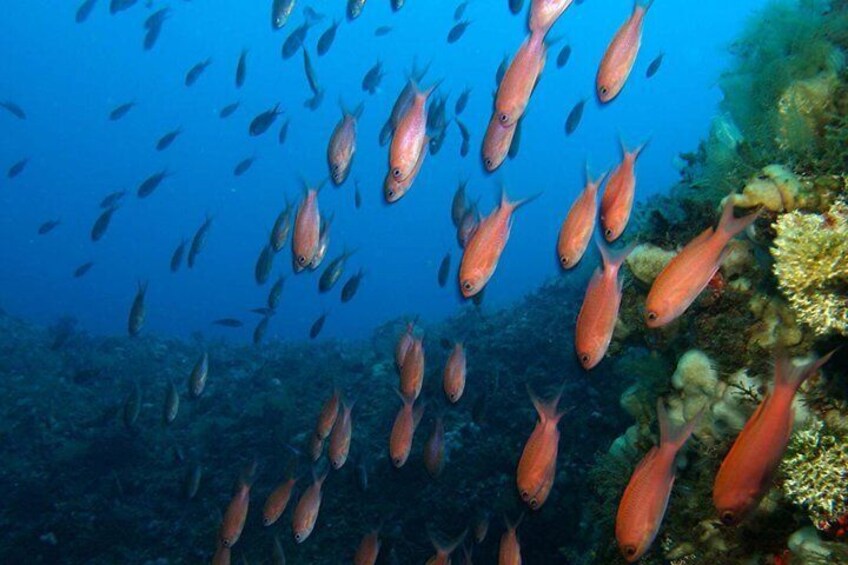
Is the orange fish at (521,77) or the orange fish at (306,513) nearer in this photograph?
the orange fish at (521,77)

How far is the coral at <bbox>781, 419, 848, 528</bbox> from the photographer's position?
109 inches

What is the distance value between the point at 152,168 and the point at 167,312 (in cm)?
10327

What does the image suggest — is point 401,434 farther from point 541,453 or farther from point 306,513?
point 541,453

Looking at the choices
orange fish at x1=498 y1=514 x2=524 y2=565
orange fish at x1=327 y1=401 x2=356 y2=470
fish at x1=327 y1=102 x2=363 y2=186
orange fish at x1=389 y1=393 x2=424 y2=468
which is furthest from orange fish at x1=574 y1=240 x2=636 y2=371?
orange fish at x1=327 y1=401 x2=356 y2=470

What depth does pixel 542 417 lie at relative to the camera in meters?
3.44

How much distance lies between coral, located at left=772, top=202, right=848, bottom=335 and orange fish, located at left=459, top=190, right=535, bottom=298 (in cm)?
152

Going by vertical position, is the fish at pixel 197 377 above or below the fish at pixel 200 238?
below

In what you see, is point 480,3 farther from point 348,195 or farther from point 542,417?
point 542,417

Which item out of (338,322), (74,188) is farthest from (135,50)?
(338,322)

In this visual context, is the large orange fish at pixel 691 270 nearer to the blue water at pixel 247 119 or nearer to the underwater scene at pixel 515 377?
the underwater scene at pixel 515 377

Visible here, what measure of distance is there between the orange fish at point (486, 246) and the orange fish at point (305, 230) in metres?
1.62

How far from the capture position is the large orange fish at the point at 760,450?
2.04 metres

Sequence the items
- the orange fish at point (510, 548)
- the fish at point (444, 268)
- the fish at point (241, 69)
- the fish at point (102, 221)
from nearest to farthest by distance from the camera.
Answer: the orange fish at point (510, 548) → the fish at point (444, 268) → the fish at point (241, 69) → the fish at point (102, 221)

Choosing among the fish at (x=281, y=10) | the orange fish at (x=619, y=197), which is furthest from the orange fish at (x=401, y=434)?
the fish at (x=281, y=10)
